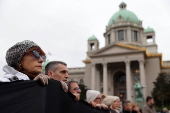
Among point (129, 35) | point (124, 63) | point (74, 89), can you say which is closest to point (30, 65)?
point (74, 89)

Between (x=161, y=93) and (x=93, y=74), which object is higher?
(x=93, y=74)

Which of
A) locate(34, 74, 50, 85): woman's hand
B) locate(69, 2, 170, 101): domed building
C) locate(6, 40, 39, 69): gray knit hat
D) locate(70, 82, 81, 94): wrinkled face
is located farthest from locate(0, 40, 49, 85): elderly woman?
locate(69, 2, 170, 101): domed building

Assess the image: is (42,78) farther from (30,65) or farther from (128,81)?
(128,81)

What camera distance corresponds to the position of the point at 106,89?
3544 centimetres

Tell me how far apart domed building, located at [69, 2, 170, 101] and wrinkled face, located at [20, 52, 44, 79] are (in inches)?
1220

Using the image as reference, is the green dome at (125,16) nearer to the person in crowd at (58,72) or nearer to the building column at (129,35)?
the building column at (129,35)

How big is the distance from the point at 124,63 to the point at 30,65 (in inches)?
1447

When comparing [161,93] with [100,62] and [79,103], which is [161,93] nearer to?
[100,62]

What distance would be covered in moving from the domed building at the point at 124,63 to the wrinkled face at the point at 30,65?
102 feet

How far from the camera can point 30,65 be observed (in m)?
1.83

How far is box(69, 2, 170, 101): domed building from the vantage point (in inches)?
1371

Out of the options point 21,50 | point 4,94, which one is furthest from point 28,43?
point 4,94

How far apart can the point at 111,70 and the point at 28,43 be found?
124 feet

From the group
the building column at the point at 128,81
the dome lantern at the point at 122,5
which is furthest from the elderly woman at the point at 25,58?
the dome lantern at the point at 122,5
